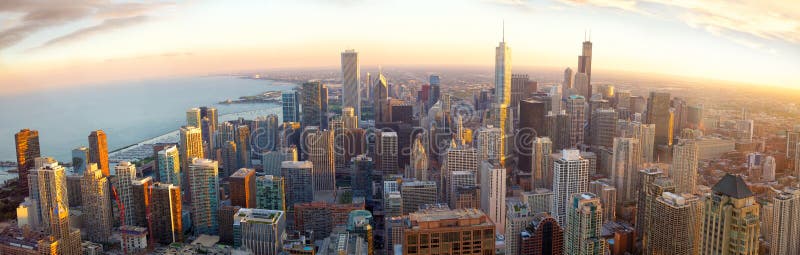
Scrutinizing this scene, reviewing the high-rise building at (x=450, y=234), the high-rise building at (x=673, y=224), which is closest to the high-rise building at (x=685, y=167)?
the high-rise building at (x=673, y=224)

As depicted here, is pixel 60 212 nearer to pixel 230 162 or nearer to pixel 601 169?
pixel 230 162

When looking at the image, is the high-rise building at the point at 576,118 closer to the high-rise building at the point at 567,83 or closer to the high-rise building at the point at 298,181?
the high-rise building at the point at 567,83

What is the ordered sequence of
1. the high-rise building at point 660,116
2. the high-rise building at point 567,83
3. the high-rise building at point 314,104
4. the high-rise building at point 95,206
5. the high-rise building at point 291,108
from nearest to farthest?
1. the high-rise building at point 95,206
2. the high-rise building at point 660,116
3. the high-rise building at point 567,83
4. the high-rise building at point 314,104
5. the high-rise building at point 291,108

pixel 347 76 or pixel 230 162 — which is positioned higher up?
pixel 347 76

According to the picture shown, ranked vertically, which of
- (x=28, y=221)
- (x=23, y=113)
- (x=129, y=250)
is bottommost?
(x=129, y=250)

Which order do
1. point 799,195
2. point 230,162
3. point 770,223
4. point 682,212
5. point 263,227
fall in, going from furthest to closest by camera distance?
point 230,162, point 263,227, point 682,212, point 799,195, point 770,223

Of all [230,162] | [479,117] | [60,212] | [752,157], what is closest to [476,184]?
[479,117]
